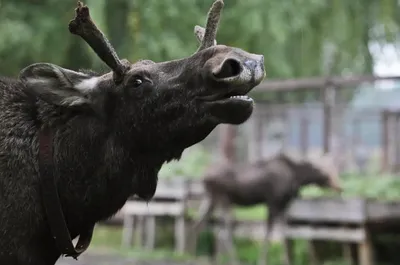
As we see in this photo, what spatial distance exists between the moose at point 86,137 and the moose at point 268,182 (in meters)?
8.19

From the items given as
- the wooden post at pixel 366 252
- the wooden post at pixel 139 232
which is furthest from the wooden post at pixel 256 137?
the wooden post at pixel 366 252

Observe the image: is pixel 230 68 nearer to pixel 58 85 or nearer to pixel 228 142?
pixel 58 85

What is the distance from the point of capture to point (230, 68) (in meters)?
2.61

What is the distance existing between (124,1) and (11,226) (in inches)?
156

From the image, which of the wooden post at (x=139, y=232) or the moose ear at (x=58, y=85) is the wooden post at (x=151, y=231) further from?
the moose ear at (x=58, y=85)

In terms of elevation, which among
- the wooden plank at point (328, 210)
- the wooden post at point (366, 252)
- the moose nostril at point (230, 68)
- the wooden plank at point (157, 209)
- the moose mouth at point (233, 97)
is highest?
the wooden plank at point (157, 209)

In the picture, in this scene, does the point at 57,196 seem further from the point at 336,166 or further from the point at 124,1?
the point at 336,166

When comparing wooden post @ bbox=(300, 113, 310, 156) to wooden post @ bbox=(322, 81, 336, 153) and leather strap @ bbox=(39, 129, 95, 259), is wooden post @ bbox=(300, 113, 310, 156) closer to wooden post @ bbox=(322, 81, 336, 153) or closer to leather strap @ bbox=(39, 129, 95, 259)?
wooden post @ bbox=(322, 81, 336, 153)

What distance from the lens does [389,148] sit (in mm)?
12633

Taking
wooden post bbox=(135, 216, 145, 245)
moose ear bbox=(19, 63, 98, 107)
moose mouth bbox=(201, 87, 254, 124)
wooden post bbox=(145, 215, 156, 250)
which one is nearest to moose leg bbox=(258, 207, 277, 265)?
wooden post bbox=(145, 215, 156, 250)

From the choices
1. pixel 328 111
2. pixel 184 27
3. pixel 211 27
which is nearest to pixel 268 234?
pixel 328 111

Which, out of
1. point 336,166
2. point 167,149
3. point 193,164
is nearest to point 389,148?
point 336,166

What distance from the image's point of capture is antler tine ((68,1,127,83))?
2795 millimetres

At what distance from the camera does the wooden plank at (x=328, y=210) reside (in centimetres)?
1011
